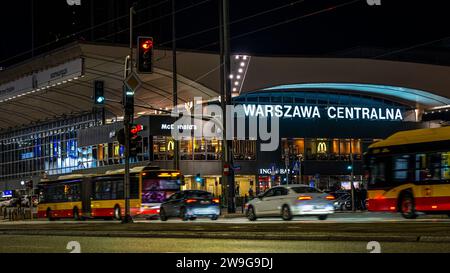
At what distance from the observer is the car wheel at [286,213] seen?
30203 millimetres

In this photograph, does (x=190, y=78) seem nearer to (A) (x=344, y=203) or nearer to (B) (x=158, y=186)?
(A) (x=344, y=203)

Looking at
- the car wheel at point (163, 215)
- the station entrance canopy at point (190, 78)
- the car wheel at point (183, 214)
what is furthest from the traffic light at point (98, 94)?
the station entrance canopy at point (190, 78)

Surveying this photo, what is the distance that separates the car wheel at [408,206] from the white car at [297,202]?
353 cm

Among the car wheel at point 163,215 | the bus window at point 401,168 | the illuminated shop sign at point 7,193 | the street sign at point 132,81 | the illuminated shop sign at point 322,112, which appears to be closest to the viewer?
the bus window at point 401,168

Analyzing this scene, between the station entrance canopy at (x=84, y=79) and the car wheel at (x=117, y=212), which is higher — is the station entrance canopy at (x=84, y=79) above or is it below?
above

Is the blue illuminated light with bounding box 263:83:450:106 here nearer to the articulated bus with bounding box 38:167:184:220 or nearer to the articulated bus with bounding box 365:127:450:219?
the articulated bus with bounding box 38:167:184:220

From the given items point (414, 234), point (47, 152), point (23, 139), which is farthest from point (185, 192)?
point (23, 139)

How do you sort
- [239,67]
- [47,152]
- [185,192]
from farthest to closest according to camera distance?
[47,152] → [239,67] → [185,192]

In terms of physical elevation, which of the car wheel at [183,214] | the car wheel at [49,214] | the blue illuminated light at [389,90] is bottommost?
the car wheel at [49,214]

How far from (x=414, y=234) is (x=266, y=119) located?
57370 millimetres

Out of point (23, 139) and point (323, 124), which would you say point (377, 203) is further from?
point (23, 139)

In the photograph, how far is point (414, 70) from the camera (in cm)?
7625

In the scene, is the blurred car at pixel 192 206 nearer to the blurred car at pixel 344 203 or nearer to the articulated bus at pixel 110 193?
Result: the articulated bus at pixel 110 193

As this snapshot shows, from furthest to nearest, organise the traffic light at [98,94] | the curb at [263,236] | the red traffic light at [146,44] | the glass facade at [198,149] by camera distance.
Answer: the glass facade at [198,149]
the traffic light at [98,94]
the red traffic light at [146,44]
the curb at [263,236]
